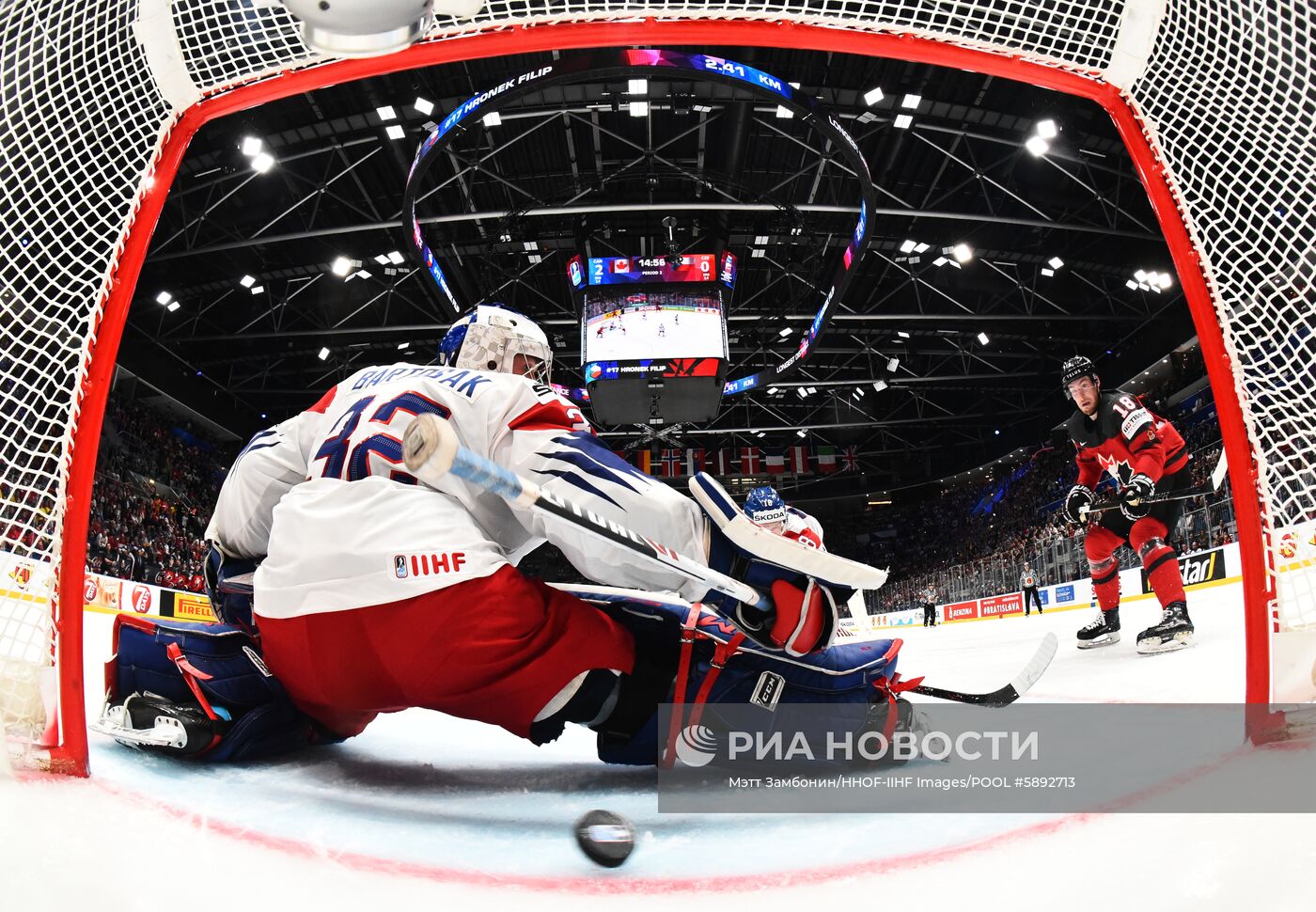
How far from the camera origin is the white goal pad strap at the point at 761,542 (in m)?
1.09

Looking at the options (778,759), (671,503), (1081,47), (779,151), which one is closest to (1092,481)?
(1081,47)

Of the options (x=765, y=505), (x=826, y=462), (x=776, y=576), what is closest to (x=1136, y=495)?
(x=765, y=505)

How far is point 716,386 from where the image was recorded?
315 inches

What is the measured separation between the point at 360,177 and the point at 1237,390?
10466 millimetres

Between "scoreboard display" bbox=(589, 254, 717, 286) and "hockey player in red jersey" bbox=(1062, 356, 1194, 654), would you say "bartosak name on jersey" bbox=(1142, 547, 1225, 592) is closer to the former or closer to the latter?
"hockey player in red jersey" bbox=(1062, 356, 1194, 654)

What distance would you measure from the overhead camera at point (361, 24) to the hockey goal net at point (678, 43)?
0.59 meters

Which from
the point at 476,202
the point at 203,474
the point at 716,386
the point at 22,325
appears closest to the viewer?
the point at 22,325

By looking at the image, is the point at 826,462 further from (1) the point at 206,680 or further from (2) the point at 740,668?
(1) the point at 206,680

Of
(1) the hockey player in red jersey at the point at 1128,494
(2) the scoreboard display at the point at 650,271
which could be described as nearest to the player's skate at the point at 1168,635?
(1) the hockey player in red jersey at the point at 1128,494

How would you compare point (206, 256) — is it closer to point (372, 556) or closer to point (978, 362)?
point (372, 556)

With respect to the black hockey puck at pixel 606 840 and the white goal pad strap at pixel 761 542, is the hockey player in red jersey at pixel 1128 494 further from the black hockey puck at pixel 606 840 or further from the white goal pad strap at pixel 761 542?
the black hockey puck at pixel 606 840

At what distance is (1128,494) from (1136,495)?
32 mm

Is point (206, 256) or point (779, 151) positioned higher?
point (779, 151)

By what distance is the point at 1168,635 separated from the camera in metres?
2.93
